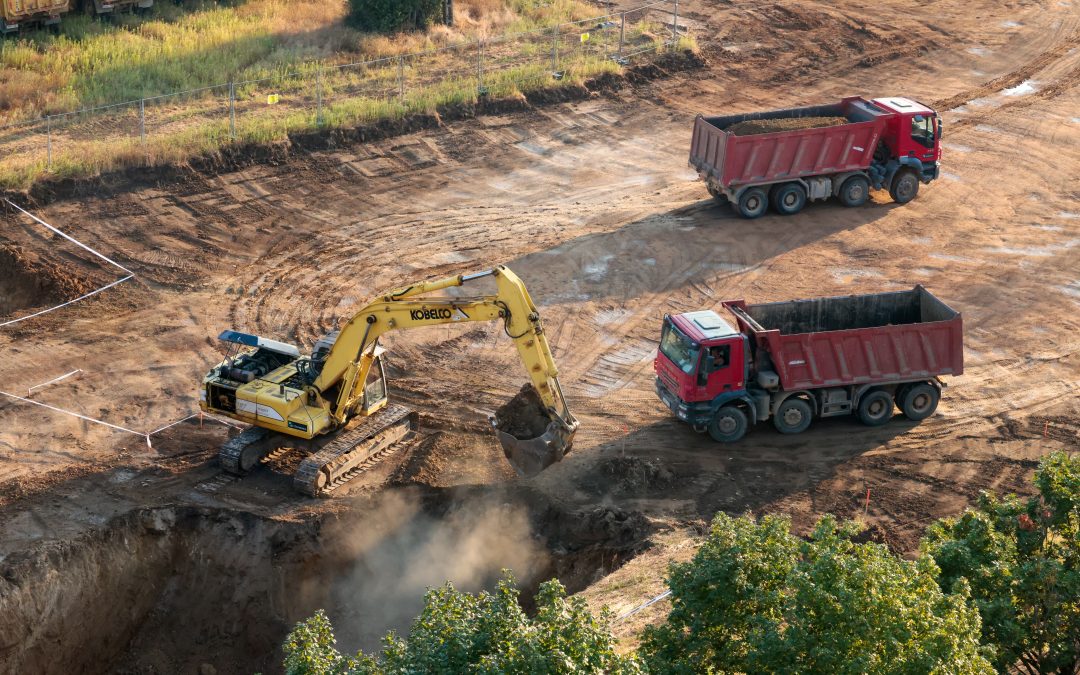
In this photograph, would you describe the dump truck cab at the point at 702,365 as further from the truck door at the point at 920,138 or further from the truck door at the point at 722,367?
the truck door at the point at 920,138

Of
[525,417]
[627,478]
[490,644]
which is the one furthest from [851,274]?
[490,644]

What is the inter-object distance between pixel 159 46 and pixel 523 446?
2482cm

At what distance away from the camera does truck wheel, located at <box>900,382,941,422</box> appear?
76.8ft

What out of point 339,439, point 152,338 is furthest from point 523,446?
point 152,338

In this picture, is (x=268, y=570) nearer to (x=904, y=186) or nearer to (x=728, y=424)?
(x=728, y=424)

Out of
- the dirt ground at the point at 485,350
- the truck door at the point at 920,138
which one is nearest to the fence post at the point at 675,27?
the dirt ground at the point at 485,350

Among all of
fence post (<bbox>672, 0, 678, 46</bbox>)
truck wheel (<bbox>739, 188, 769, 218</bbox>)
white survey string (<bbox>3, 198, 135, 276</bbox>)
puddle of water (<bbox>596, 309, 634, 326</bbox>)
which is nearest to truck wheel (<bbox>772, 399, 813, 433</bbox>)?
puddle of water (<bbox>596, 309, 634, 326</bbox>)

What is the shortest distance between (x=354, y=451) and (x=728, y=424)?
6806 millimetres

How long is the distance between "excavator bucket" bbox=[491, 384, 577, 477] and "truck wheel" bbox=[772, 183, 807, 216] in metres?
13.8

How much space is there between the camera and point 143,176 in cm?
3238

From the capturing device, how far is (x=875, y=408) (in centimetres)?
2347

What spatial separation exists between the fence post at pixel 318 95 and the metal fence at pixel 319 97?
0.18 ft

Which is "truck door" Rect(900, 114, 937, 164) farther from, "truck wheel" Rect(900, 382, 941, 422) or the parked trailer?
the parked trailer

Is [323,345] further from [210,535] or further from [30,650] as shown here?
→ [30,650]
